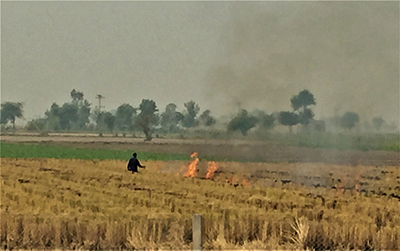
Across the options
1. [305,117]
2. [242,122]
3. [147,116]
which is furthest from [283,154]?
[147,116]

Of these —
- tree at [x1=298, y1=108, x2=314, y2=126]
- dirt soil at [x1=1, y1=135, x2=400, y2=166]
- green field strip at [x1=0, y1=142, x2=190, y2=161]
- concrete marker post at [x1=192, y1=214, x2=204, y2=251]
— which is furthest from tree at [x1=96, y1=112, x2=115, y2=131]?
concrete marker post at [x1=192, y1=214, x2=204, y2=251]

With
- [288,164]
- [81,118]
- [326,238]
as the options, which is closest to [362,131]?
[288,164]

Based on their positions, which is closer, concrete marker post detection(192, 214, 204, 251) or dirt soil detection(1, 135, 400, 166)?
concrete marker post detection(192, 214, 204, 251)

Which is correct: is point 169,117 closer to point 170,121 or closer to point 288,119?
point 170,121

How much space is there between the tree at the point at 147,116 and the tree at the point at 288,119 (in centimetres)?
5480

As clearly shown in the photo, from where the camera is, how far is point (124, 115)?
13662cm

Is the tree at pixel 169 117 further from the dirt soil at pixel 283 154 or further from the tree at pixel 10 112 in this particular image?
the dirt soil at pixel 283 154

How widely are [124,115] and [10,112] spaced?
87.9 ft

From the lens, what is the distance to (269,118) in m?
38.0

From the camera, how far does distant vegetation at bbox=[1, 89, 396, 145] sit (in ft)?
118

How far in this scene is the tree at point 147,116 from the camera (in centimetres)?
10125

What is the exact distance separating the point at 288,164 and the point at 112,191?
764 inches

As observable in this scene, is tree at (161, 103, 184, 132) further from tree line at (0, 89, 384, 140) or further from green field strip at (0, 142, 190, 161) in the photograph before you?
green field strip at (0, 142, 190, 161)

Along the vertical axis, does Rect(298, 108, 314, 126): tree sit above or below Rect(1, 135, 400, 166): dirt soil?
above
